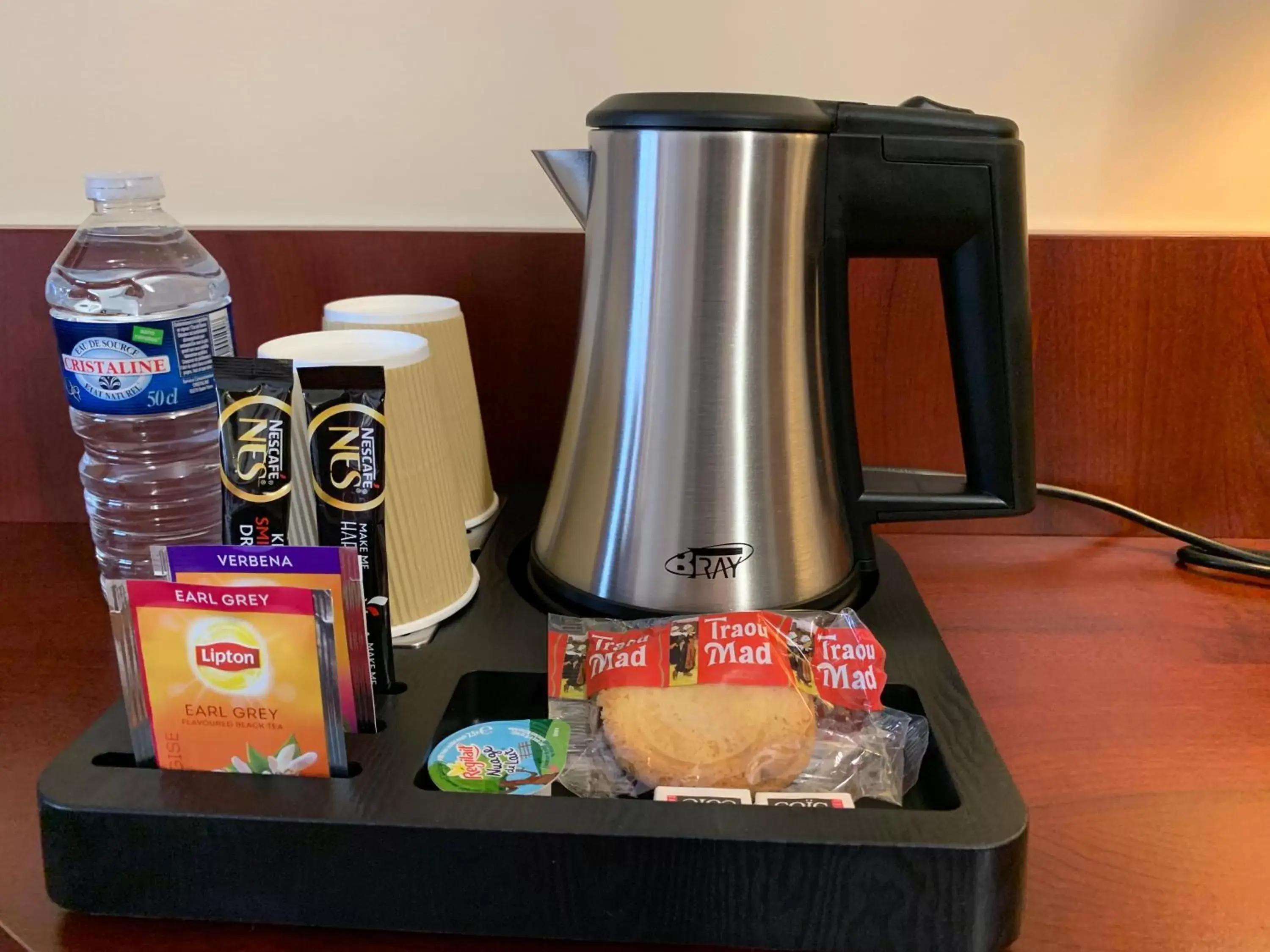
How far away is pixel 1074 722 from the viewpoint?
55 centimetres

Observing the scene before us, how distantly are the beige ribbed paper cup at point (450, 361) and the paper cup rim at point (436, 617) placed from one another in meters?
0.05

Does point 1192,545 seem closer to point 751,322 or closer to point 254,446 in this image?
point 751,322

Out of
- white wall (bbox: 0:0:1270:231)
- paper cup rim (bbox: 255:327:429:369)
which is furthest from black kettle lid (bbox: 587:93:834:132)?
white wall (bbox: 0:0:1270:231)

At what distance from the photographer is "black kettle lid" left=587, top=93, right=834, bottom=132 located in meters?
0.48

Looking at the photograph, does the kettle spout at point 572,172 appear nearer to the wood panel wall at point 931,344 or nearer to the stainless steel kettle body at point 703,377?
the stainless steel kettle body at point 703,377

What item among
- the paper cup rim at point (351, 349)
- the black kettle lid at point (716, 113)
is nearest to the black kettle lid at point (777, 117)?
the black kettle lid at point (716, 113)

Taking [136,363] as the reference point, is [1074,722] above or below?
below

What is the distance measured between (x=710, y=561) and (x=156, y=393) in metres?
0.36

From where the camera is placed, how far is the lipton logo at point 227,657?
0.43m

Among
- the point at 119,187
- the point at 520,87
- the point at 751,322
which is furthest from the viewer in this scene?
the point at 520,87

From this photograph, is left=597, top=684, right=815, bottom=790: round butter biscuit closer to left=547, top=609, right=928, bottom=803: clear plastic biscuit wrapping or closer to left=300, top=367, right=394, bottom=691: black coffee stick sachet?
left=547, top=609, right=928, bottom=803: clear plastic biscuit wrapping

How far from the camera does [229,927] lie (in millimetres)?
408

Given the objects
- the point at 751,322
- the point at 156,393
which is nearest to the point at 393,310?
the point at 156,393

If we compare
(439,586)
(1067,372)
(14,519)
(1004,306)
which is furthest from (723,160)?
(14,519)
